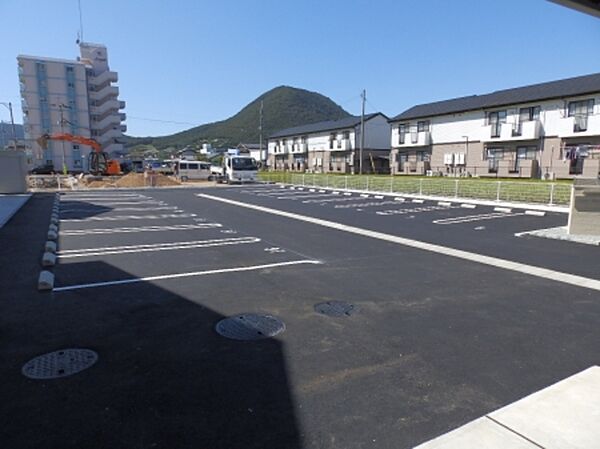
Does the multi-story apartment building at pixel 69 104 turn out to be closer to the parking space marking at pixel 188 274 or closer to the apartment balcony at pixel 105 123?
the apartment balcony at pixel 105 123

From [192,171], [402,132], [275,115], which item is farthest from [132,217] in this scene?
[275,115]

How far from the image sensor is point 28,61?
53438 mm

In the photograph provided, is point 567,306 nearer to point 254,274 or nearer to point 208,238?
point 254,274

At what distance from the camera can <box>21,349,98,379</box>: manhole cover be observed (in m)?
3.15

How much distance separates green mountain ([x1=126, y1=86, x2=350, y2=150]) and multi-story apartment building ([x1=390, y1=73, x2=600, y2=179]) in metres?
53.0

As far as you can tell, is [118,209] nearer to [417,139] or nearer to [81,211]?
[81,211]

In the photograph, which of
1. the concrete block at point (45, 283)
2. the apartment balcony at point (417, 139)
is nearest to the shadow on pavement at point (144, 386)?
the concrete block at point (45, 283)

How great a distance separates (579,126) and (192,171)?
3236 cm

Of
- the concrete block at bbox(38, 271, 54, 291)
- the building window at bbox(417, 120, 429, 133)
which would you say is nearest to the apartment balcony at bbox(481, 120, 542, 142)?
the building window at bbox(417, 120, 429, 133)

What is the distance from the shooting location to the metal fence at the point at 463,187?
48.3 ft

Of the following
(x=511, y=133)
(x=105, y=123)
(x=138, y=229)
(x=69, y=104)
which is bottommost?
(x=138, y=229)

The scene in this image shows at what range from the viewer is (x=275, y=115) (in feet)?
297

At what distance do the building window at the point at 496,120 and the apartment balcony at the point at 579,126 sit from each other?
3934mm

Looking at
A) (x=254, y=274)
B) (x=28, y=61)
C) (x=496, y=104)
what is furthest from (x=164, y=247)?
(x=28, y=61)
